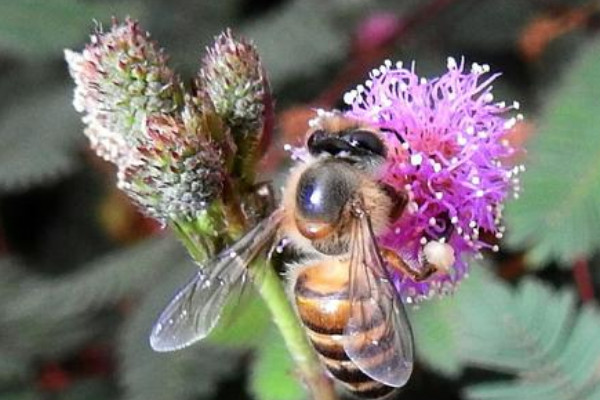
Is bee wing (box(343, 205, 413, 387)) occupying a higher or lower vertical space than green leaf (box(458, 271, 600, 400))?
higher

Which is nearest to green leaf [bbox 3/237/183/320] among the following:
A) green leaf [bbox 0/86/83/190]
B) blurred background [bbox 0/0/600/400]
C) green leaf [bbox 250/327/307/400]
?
blurred background [bbox 0/0/600/400]

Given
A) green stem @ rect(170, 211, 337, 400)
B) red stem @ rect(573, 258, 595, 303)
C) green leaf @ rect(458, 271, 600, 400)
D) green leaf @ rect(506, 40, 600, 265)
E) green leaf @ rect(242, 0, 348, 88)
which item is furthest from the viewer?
green leaf @ rect(242, 0, 348, 88)

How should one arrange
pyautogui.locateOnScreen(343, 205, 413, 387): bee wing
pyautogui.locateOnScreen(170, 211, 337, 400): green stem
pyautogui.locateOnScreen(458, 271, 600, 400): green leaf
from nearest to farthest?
1. pyautogui.locateOnScreen(343, 205, 413, 387): bee wing
2. pyautogui.locateOnScreen(170, 211, 337, 400): green stem
3. pyautogui.locateOnScreen(458, 271, 600, 400): green leaf

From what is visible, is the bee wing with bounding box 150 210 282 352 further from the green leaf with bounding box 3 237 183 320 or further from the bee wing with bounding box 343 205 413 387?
the green leaf with bounding box 3 237 183 320

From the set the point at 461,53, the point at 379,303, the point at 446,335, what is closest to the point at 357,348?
the point at 379,303

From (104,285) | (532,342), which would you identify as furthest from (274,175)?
(532,342)

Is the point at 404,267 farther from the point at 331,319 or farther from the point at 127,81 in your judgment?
the point at 127,81

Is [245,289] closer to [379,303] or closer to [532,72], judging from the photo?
[379,303]
